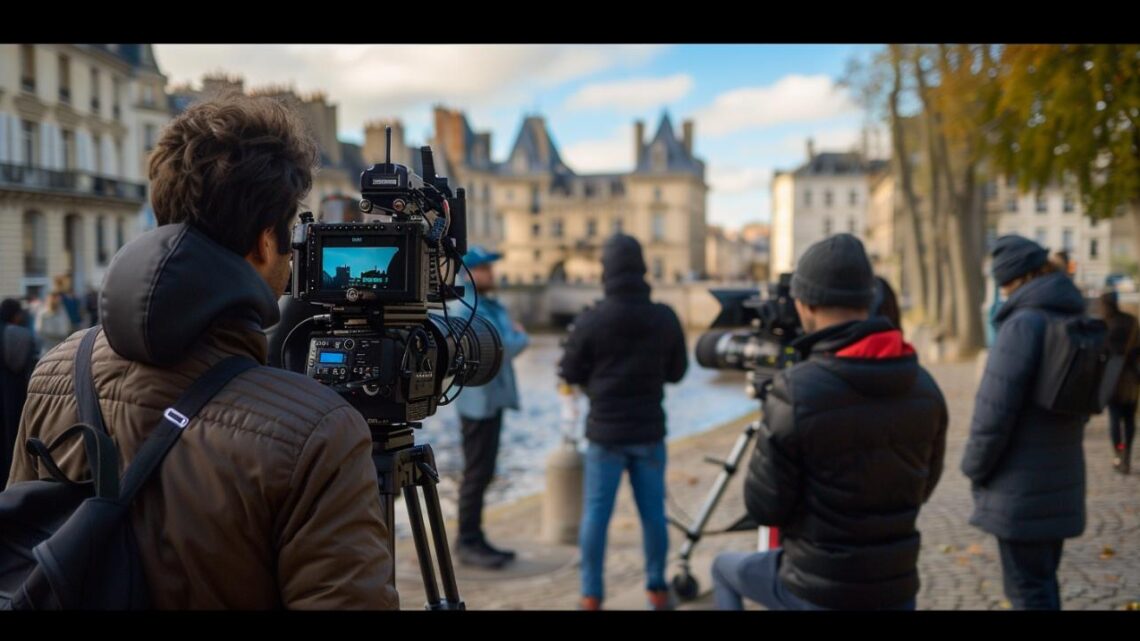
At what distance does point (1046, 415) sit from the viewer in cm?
374

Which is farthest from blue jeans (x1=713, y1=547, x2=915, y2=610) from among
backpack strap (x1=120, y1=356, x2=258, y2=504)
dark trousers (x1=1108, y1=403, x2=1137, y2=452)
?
dark trousers (x1=1108, y1=403, x2=1137, y2=452)

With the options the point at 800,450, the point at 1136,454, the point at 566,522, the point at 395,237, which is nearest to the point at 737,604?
the point at 800,450

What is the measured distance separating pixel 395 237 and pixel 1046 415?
2.97 m

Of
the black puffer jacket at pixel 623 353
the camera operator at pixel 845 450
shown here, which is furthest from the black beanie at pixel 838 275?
the black puffer jacket at pixel 623 353

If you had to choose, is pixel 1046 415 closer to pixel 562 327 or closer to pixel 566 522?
pixel 566 522

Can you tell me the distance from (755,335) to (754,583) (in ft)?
5.12

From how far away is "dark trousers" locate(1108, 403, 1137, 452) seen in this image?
7.98 meters

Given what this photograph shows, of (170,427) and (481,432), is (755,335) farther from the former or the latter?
(170,427)

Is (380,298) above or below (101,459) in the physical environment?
above

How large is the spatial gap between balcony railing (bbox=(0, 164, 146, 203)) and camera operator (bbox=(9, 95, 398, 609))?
20.7 feet

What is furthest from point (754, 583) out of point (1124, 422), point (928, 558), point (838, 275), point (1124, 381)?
point (1124, 422)

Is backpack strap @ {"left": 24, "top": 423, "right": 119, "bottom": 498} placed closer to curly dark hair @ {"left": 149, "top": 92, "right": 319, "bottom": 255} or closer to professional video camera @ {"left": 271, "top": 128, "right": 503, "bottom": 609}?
curly dark hair @ {"left": 149, "top": 92, "right": 319, "bottom": 255}

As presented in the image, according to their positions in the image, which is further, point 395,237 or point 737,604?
point 737,604

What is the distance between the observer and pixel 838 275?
9.46ft
